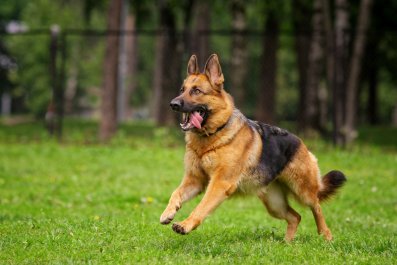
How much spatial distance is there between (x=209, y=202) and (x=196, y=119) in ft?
2.74

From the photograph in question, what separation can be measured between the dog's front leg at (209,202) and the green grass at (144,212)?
0.77 feet

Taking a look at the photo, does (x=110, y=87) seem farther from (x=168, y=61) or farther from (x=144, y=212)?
(x=144, y=212)

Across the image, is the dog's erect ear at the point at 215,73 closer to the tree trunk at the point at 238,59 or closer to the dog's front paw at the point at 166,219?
the dog's front paw at the point at 166,219

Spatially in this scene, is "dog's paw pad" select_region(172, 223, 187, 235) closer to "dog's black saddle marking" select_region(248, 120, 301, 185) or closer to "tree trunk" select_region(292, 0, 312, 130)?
"dog's black saddle marking" select_region(248, 120, 301, 185)

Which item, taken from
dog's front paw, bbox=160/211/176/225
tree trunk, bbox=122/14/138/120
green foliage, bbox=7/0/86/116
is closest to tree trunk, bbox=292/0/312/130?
green foliage, bbox=7/0/86/116

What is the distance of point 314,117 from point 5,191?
A: 11677 millimetres

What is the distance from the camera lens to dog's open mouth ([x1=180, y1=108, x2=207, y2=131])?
6.67 meters

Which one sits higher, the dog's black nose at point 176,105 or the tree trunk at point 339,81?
the dog's black nose at point 176,105

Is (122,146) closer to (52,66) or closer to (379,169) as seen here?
(52,66)

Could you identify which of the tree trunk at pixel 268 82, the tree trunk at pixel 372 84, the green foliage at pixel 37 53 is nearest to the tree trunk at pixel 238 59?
the tree trunk at pixel 268 82

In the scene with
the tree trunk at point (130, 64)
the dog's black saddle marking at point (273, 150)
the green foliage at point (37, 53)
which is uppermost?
the dog's black saddle marking at point (273, 150)

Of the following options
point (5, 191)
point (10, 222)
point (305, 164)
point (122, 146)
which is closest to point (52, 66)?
point (122, 146)

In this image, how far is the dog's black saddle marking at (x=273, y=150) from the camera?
23.1 ft

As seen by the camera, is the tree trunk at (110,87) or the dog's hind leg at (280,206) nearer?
the dog's hind leg at (280,206)
